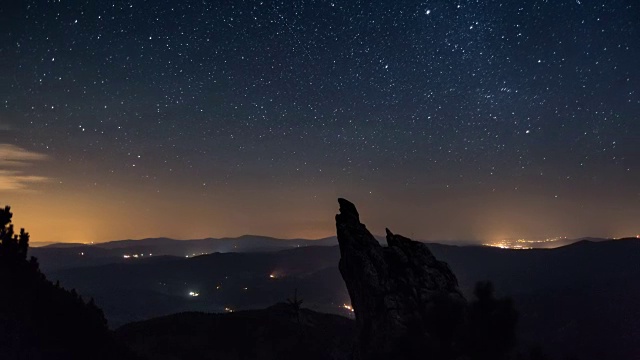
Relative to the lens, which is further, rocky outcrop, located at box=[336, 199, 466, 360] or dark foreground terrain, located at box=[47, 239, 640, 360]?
dark foreground terrain, located at box=[47, 239, 640, 360]

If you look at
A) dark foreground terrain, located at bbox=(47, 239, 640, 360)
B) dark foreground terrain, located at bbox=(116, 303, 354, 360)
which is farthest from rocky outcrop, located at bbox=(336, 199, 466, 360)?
dark foreground terrain, located at bbox=(47, 239, 640, 360)

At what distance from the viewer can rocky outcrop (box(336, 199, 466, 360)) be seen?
131 ft

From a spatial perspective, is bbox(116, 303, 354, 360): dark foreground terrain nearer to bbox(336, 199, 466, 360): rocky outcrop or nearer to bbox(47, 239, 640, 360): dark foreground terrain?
bbox(336, 199, 466, 360): rocky outcrop

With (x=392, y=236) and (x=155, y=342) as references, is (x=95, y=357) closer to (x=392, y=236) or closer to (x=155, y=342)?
(x=155, y=342)

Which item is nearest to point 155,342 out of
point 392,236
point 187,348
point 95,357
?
point 187,348

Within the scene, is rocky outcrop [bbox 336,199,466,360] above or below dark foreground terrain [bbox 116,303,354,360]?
above

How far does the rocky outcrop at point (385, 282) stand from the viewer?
39906mm

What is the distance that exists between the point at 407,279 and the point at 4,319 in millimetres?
35279

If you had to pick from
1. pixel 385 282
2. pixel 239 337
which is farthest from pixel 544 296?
pixel 385 282

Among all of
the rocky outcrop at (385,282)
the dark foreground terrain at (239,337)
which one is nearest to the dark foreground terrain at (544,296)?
the dark foreground terrain at (239,337)

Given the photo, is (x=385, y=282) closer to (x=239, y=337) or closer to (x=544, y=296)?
(x=239, y=337)

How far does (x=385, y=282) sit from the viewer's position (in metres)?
43.3

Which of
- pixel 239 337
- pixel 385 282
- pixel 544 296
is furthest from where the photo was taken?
pixel 544 296

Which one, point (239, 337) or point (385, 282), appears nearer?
point (385, 282)
